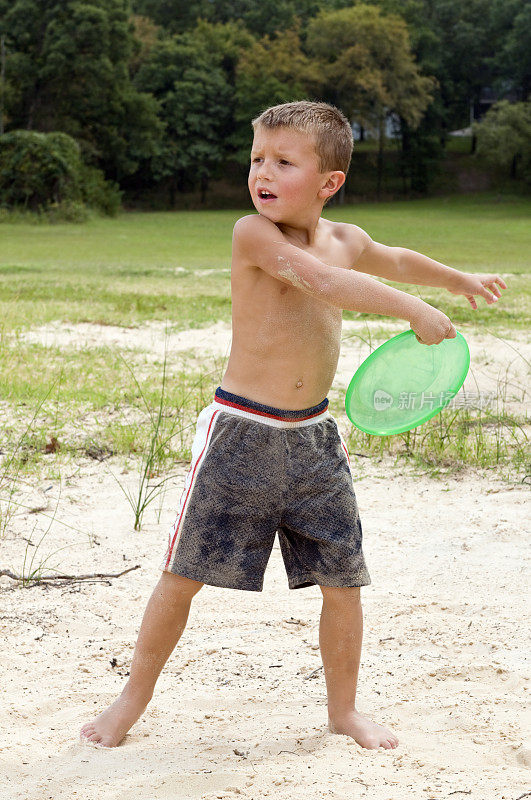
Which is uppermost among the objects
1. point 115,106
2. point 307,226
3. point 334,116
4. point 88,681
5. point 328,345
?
point 115,106

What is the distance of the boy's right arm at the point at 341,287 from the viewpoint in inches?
73.7

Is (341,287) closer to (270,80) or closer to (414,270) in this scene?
(414,270)

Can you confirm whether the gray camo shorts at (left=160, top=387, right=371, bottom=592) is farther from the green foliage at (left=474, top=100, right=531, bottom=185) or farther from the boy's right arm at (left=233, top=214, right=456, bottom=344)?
the green foliage at (left=474, top=100, right=531, bottom=185)

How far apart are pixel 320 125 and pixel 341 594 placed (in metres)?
1.05

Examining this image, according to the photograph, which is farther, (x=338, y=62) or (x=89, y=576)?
(x=338, y=62)

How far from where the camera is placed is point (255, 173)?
1950mm

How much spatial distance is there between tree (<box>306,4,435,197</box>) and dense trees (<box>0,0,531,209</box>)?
0.06 meters

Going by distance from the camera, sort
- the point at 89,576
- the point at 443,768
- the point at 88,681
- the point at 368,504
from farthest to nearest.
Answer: the point at 368,504 < the point at 89,576 < the point at 88,681 < the point at 443,768

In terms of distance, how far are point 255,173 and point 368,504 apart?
188 cm

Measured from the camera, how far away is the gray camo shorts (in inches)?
77.7

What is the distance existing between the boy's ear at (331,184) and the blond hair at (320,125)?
13 mm

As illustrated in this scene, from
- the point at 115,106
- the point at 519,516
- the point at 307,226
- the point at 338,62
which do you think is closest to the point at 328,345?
the point at 307,226

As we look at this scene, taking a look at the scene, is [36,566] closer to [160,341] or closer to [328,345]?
[328,345]

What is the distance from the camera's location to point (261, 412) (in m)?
1.99
